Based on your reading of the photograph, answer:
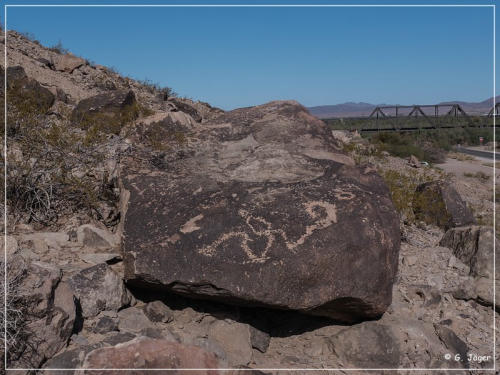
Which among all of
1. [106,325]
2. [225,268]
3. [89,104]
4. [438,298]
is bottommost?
[438,298]

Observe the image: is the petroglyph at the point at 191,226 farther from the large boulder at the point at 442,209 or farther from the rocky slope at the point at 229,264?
the large boulder at the point at 442,209

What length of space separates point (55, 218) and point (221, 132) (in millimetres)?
1897

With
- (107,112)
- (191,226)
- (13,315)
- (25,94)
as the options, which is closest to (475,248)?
(191,226)

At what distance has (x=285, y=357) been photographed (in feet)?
10.3

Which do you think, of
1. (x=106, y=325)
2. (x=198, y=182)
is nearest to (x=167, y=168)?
(x=198, y=182)

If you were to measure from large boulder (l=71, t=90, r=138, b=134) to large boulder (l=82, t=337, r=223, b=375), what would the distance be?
11.9ft

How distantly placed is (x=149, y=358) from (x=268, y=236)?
3.69 feet

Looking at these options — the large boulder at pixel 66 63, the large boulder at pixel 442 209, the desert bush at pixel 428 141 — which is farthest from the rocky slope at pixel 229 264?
the desert bush at pixel 428 141

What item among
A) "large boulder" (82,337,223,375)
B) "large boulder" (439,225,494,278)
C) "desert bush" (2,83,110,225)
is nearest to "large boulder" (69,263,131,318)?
"large boulder" (82,337,223,375)

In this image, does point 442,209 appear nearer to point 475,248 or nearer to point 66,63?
point 475,248

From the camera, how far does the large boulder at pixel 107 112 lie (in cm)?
564

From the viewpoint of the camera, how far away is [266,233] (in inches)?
121

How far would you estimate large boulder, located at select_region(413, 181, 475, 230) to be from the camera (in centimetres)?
552

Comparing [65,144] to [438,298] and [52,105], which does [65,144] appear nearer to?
[52,105]
